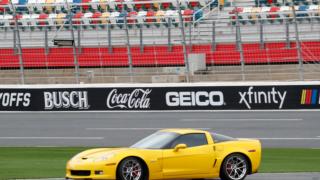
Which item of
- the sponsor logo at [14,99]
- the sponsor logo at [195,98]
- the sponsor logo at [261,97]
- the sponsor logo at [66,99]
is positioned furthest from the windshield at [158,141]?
the sponsor logo at [14,99]

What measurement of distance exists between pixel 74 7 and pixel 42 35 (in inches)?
282

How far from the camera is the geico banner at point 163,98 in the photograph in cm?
2962

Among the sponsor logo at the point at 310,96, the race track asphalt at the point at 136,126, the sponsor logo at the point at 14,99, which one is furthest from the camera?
the sponsor logo at the point at 14,99

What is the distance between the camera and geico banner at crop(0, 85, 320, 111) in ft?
97.2

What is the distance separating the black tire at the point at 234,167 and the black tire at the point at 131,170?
1.32 meters

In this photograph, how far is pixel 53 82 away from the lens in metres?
32.4

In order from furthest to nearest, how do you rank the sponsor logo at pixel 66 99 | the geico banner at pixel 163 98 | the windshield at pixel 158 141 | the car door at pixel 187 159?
the sponsor logo at pixel 66 99 < the geico banner at pixel 163 98 < the windshield at pixel 158 141 < the car door at pixel 187 159

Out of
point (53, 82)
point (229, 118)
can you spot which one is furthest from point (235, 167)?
point (53, 82)

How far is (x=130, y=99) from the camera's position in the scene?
31.5 m

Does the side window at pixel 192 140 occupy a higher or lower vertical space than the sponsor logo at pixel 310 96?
higher

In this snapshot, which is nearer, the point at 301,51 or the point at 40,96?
the point at 301,51

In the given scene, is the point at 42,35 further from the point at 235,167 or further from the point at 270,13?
the point at 235,167

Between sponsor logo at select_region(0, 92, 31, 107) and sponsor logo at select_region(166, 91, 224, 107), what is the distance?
5386 millimetres

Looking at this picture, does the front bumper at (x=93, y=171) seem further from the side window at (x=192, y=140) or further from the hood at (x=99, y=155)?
the side window at (x=192, y=140)
